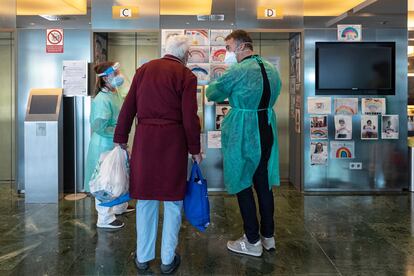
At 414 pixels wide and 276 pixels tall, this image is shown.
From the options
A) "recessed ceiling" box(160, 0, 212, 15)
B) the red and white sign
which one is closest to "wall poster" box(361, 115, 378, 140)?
"recessed ceiling" box(160, 0, 212, 15)

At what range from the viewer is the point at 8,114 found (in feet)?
22.4

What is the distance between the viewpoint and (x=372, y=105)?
5.71 m

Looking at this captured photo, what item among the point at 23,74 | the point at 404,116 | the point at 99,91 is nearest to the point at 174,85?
the point at 99,91

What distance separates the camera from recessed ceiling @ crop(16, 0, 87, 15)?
559 centimetres

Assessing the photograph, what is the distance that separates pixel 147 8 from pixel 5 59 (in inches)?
98.7

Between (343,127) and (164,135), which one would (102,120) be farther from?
(343,127)

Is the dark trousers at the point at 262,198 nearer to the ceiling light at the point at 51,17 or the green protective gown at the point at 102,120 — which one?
the green protective gown at the point at 102,120

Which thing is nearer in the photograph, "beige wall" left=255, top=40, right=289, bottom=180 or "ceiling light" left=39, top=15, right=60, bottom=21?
"ceiling light" left=39, top=15, right=60, bottom=21

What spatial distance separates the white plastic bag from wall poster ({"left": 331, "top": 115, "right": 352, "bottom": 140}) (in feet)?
10.8

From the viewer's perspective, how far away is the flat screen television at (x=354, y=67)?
5648 mm

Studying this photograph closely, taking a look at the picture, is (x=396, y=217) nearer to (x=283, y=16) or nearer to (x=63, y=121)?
(x=283, y=16)

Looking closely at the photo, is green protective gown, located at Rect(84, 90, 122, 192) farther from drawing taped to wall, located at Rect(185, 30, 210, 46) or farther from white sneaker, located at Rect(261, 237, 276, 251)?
drawing taped to wall, located at Rect(185, 30, 210, 46)

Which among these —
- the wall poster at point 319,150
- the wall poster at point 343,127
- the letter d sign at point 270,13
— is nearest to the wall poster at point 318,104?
the wall poster at point 343,127

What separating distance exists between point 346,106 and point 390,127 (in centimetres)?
63
